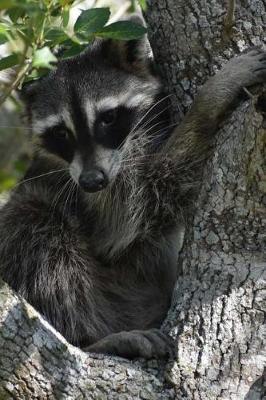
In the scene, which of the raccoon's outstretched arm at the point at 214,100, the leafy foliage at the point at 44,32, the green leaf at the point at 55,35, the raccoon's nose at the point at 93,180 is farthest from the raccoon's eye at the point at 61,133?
the green leaf at the point at 55,35

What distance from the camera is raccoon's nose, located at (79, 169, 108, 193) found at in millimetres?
4414

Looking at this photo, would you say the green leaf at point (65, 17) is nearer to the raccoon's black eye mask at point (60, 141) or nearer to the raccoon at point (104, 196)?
the raccoon at point (104, 196)

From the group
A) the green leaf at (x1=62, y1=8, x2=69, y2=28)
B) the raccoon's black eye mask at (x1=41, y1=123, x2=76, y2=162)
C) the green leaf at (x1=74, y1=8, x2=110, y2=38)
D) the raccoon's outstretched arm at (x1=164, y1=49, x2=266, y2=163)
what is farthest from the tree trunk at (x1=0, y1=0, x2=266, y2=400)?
the raccoon's black eye mask at (x1=41, y1=123, x2=76, y2=162)

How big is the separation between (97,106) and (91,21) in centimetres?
160

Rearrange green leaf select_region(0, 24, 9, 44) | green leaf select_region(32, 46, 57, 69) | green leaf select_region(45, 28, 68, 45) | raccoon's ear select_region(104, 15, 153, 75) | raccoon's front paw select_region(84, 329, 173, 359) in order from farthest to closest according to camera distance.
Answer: raccoon's ear select_region(104, 15, 153, 75), raccoon's front paw select_region(84, 329, 173, 359), green leaf select_region(45, 28, 68, 45), green leaf select_region(0, 24, 9, 44), green leaf select_region(32, 46, 57, 69)

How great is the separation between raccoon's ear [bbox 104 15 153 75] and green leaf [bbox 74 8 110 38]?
5.86 ft

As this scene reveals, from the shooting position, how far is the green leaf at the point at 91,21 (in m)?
3.08

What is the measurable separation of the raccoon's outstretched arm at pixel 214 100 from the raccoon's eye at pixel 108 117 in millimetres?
535

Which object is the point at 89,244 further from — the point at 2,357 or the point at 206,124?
the point at 2,357

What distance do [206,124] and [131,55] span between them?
1049 mm

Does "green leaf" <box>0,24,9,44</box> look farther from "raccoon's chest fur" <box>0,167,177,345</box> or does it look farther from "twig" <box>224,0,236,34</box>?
"raccoon's chest fur" <box>0,167,177,345</box>

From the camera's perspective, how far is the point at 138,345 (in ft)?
11.9

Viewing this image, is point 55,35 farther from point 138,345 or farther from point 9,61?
point 138,345

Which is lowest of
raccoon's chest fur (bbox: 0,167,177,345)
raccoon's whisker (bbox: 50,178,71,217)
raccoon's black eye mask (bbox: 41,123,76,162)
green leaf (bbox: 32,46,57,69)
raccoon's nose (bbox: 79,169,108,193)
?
raccoon's chest fur (bbox: 0,167,177,345)
